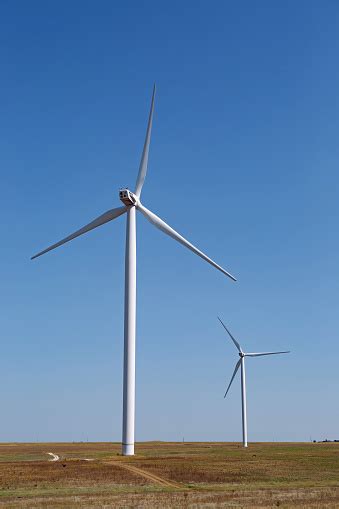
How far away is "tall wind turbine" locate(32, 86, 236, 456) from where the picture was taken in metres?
73.0

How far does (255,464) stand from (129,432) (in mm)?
14578

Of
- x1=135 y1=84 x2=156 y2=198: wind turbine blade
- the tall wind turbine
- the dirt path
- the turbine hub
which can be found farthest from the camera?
x1=135 y1=84 x2=156 y2=198: wind turbine blade

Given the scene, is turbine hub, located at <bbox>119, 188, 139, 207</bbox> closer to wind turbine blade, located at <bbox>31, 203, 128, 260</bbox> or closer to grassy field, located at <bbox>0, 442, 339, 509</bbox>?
wind turbine blade, located at <bbox>31, 203, 128, 260</bbox>

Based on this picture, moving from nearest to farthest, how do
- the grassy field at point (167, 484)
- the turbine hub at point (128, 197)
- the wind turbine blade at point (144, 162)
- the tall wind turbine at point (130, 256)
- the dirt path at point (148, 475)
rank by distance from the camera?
1. the grassy field at point (167, 484)
2. the dirt path at point (148, 475)
3. the tall wind turbine at point (130, 256)
4. the turbine hub at point (128, 197)
5. the wind turbine blade at point (144, 162)

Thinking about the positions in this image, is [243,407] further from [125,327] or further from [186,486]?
[186,486]

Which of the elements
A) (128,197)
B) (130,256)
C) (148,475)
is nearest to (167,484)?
(148,475)

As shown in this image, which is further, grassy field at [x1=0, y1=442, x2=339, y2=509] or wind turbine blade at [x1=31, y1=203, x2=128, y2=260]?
wind turbine blade at [x1=31, y1=203, x2=128, y2=260]

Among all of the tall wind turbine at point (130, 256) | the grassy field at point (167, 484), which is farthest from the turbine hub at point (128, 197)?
the grassy field at point (167, 484)

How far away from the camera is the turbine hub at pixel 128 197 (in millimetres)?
77750

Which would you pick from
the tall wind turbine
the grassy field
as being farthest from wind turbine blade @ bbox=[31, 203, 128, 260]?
the grassy field

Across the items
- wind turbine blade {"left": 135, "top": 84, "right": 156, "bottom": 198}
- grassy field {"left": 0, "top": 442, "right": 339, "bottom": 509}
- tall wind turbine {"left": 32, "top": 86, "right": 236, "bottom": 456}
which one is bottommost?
grassy field {"left": 0, "top": 442, "right": 339, "bottom": 509}

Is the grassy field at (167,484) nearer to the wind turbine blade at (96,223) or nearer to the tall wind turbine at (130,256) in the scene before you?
the tall wind turbine at (130,256)

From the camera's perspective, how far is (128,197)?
255 ft

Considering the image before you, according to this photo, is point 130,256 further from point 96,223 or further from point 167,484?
point 167,484
